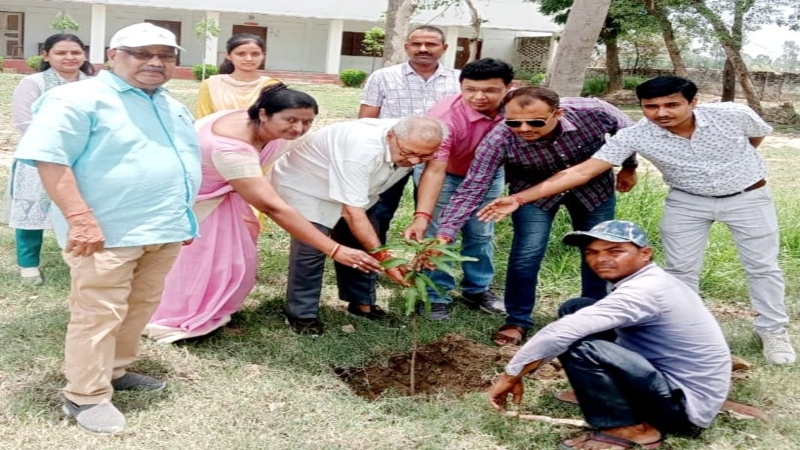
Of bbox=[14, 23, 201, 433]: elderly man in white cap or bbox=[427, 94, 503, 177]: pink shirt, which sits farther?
bbox=[427, 94, 503, 177]: pink shirt

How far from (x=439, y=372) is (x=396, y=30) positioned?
22.4 ft

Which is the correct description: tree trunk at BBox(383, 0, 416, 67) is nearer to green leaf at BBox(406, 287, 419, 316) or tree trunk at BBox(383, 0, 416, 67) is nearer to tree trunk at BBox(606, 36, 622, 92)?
green leaf at BBox(406, 287, 419, 316)

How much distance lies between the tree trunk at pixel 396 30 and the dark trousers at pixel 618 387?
6.99 m

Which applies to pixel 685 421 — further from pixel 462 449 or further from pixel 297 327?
pixel 297 327

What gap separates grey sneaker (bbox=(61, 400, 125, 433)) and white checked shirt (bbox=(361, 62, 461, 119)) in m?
2.56

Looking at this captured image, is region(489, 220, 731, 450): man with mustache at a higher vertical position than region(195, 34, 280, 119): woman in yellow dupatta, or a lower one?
lower

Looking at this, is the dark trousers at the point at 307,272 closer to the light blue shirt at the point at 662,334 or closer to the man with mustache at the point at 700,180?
the man with mustache at the point at 700,180

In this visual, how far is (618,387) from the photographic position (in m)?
2.98

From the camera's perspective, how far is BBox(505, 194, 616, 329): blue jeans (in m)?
4.19

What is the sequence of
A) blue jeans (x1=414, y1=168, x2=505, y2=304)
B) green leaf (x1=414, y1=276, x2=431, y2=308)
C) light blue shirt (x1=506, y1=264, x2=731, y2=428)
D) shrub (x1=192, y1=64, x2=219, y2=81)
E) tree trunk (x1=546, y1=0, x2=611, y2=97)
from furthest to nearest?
1. shrub (x1=192, y1=64, x2=219, y2=81)
2. tree trunk (x1=546, y1=0, x2=611, y2=97)
3. blue jeans (x1=414, y1=168, x2=505, y2=304)
4. green leaf (x1=414, y1=276, x2=431, y2=308)
5. light blue shirt (x1=506, y1=264, x2=731, y2=428)

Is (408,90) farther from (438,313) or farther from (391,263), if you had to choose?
(391,263)

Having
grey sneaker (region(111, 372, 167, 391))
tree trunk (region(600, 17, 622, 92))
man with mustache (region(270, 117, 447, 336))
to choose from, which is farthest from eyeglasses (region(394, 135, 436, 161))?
tree trunk (region(600, 17, 622, 92))

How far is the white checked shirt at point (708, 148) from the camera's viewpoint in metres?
3.74

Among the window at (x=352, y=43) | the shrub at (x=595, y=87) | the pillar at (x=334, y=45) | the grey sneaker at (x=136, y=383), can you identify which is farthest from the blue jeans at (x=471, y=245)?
the window at (x=352, y=43)
